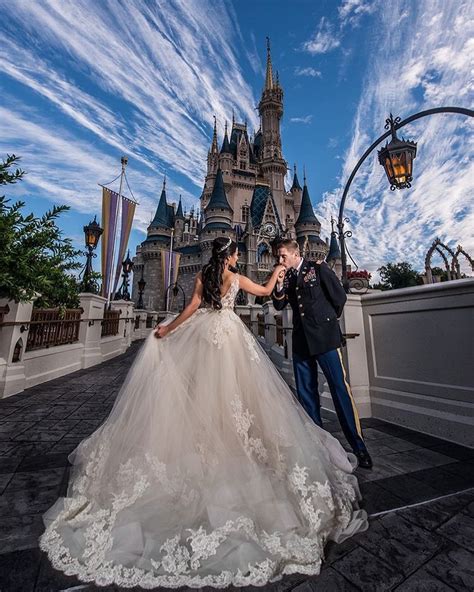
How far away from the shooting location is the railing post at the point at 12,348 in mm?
4832

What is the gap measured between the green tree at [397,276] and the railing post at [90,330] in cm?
4466

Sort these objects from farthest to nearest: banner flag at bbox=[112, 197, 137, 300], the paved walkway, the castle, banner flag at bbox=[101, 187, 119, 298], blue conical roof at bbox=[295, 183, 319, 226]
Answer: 1. blue conical roof at bbox=[295, 183, 319, 226]
2. the castle
3. banner flag at bbox=[112, 197, 137, 300]
4. banner flag at bbox=[101, 187, 119, 298]
5. the paved walkway

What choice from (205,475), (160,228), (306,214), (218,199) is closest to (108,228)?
(205,475)

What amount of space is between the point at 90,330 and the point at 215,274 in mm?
7577

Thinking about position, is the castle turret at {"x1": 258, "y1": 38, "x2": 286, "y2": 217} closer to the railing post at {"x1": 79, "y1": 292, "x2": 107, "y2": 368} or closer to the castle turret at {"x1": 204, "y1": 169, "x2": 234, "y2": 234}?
the castle turret at {"x1": 204, "y1": 169, "x2": 234, "y2": 234}

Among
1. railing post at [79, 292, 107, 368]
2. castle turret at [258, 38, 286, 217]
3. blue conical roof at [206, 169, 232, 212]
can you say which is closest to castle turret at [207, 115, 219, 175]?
castle turret at [258, 38, 286, 217]

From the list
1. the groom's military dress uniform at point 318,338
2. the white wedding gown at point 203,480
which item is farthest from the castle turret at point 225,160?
the white wedding gown at point 203,480

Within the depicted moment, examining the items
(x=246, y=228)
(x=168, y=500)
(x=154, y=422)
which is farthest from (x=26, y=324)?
(x=246, y=228)

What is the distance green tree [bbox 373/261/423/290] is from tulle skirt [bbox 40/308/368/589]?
47.3 metres

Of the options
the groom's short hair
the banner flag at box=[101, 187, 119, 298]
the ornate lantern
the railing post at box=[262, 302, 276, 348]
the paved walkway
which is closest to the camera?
the paved walkway

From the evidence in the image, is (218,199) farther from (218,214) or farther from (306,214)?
(306,214)

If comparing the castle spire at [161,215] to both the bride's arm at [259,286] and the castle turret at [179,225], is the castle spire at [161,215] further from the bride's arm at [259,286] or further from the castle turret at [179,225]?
the bride's arm at [259,286]

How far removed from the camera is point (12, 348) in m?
4.98

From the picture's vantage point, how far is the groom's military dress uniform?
2.71 metres
